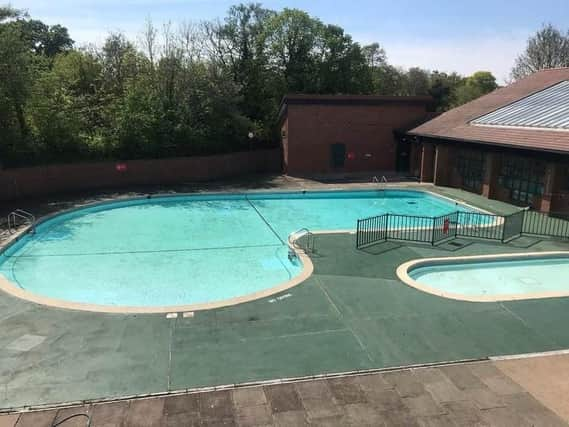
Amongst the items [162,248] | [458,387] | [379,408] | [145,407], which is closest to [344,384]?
[379,408]

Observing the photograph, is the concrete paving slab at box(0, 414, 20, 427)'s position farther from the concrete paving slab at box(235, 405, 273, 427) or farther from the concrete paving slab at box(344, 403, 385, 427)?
the concrete paving slab at box(344, 403, 385, 427)

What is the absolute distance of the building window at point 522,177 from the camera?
21375 millimetres

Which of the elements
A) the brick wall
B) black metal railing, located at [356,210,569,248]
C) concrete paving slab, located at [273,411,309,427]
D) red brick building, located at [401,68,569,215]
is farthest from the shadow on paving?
the brick wall

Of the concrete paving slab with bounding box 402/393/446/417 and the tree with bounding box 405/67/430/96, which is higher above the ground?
the tree with bounding box 405/67/430/96

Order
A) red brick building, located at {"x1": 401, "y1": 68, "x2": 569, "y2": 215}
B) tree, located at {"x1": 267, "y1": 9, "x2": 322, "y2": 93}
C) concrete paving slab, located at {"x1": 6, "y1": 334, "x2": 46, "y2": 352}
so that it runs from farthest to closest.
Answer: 1. tree, located at {"x1": 267, "y1": 9, "x2": 322, "y2": 93}
2. red brick building, located at {"x1": 401, "y1": 68, "x2": 569, "y2": 215}
3. concrete paving slab, located at {"x1": 6, "y1": 334, "x2": 46, "y2": 352}

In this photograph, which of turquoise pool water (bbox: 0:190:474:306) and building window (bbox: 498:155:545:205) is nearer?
turquoise pool water (bbox: 0:190:474:306)

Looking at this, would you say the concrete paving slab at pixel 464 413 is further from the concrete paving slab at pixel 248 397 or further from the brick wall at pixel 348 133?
the brick wall at pixel 348 133

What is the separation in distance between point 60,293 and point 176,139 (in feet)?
57.7

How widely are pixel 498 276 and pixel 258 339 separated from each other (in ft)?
28.5

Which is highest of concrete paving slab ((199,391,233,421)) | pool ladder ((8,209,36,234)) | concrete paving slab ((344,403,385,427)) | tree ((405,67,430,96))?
tree ((405,67,430,96))

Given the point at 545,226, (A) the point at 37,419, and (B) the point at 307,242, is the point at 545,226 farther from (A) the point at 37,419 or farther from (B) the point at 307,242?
(A) the point at 37,419

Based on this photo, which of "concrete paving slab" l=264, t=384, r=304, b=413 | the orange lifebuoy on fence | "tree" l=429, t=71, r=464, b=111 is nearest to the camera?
"concrete paving slab" l=264, t=384, r=304, b=413

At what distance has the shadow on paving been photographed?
25.8ft

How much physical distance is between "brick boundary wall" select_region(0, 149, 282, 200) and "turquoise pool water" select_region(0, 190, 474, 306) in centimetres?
424
